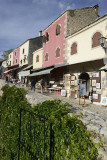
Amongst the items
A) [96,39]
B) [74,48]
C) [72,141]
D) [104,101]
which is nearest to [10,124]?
[72,141]

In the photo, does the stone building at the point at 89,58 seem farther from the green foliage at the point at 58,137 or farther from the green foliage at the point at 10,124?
the green foliage at the point at 58,137

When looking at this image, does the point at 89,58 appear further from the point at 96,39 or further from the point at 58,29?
the point at 58,29

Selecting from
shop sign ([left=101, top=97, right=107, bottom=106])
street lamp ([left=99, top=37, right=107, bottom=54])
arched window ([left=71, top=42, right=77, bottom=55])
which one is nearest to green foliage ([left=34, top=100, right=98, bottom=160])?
shop sign ([left=101, top=97, right=107, bottom=106])

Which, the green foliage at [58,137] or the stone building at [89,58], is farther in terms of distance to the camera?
the stone building at [89,58]

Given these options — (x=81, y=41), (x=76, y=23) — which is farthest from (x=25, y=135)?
(x=76, y=23)

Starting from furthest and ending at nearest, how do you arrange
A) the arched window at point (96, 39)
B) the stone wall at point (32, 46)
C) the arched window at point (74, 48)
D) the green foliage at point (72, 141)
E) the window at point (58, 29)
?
the stone wall at point (32, 46), the window at point (58, 29), the arched window at point (74, 48), the arched window at point (96, 39), the green foliage at point (72, 141)

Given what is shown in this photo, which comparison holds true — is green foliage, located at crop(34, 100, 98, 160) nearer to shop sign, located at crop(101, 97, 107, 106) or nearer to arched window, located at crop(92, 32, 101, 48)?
shop sign, located at crop(101, 97, 107, 106)

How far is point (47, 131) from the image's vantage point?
3.38 m

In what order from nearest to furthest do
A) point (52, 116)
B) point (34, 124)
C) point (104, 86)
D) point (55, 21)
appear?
point (52, 116) < point (34, 124) < point (104, 86) < point (55, 21)

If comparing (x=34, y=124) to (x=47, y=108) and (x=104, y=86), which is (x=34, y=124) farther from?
(x=104, y=86)

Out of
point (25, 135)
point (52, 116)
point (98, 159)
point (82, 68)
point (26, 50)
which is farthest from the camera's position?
point (26, 50)

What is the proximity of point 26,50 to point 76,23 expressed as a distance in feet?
43.3

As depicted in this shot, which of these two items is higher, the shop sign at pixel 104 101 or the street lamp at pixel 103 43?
the street lamp at pixel 103 43

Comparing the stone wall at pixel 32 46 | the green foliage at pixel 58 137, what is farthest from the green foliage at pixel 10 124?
the stone wall at pixel 32 46
